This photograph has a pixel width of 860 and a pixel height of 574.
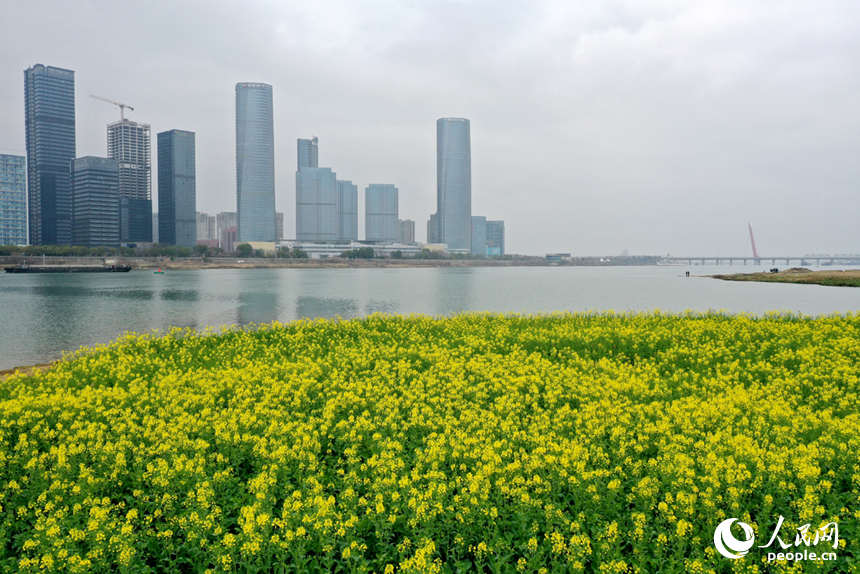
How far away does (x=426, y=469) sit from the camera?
5.83m

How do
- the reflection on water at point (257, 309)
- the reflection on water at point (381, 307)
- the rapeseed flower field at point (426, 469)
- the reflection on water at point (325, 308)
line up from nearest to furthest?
1. the rapeseed flower field at point (426, 469)
2. the reflection on water at point (257, 309)
3. the reflection on water at point (325, 308)
4. the reflection on water at point (381, 307)

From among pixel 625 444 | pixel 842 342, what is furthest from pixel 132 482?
pixel 842 342

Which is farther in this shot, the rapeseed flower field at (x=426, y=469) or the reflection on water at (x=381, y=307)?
the reflection on water at (x=381, y=307)

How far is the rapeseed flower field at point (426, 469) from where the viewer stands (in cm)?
445

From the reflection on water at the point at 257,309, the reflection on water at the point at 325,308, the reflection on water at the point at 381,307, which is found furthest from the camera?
the reflection on water at the point at 381,307

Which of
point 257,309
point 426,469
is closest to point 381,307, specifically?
point 257,309

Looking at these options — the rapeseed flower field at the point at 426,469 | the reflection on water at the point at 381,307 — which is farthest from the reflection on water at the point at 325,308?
the rapeseed flower field at the point at 426,469

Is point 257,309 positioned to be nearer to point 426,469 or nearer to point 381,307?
point 381,307

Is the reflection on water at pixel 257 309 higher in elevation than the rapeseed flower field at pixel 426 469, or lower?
lower

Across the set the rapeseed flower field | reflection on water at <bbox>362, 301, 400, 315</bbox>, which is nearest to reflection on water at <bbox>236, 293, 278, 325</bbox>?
reflection on water at <bbox>362, 301, 400, 315</bbox>

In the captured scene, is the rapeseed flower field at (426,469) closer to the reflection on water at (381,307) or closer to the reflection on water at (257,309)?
the reflection on water at (257,309)

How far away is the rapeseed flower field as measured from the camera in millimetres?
4449

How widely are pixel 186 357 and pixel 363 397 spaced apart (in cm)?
627

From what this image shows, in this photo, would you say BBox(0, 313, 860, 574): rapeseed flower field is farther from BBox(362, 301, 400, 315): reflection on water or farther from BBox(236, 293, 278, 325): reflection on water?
BBox(362, 301, 400, 315): reflection on water
